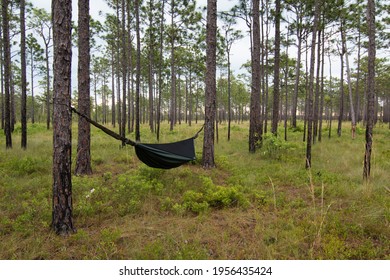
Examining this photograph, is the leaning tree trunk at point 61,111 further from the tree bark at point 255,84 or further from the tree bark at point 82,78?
the tree bark at point 255,84

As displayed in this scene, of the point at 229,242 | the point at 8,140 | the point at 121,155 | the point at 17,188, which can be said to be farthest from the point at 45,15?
the point at 229,242

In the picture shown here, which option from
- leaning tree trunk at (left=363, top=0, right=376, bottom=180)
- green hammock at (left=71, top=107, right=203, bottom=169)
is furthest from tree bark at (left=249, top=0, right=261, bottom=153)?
green hammock at (left=71, top=107, right=203, bottom=169)

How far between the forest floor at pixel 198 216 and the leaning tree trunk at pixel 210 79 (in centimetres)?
60

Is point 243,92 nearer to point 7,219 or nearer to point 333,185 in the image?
point 333,185

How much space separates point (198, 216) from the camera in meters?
3.58

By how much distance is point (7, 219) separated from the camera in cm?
333

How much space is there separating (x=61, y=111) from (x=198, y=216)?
2.64 metres

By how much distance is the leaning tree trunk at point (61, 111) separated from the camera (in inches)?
114

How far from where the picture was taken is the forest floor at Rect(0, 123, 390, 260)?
2.71 metres

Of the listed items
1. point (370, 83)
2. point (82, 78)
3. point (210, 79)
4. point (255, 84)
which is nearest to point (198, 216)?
point (210, 79)

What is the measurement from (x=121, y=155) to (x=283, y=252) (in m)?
6.72

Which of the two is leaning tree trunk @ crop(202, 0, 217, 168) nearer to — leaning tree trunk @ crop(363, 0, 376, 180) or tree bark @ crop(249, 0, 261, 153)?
tree bark @ crop(249, 0, 261, 153)

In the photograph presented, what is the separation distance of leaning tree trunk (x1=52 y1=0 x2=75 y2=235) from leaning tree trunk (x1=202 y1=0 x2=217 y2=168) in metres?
3.87

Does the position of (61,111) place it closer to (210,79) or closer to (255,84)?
(210,79)
